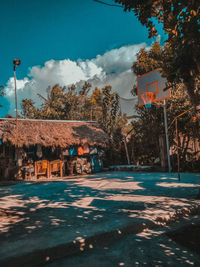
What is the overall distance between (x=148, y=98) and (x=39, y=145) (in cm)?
768

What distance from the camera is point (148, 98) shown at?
12.2 metres

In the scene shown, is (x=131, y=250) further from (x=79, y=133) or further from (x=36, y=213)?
(x=79, y=133)

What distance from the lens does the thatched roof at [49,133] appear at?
39.8 feet

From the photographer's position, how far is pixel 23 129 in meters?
12.8

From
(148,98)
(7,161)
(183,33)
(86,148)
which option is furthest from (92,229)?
(86,148)

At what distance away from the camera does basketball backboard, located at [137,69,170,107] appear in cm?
1169

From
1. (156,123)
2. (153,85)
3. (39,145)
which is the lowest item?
(39,145)

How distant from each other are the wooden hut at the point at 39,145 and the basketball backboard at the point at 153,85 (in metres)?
4.69

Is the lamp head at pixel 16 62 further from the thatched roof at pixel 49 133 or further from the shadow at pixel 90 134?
the shadow at pixel 90 134

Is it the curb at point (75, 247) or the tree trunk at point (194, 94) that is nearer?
the curb at point (75, 247)

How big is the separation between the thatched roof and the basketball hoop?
450 cm

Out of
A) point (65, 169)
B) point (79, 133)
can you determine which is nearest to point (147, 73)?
point (79, 133)

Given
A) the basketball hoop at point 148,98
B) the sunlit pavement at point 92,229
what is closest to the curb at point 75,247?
the sunlit pavement at point 92,229

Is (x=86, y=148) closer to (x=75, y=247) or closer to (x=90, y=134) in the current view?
(x=90, y=134)
